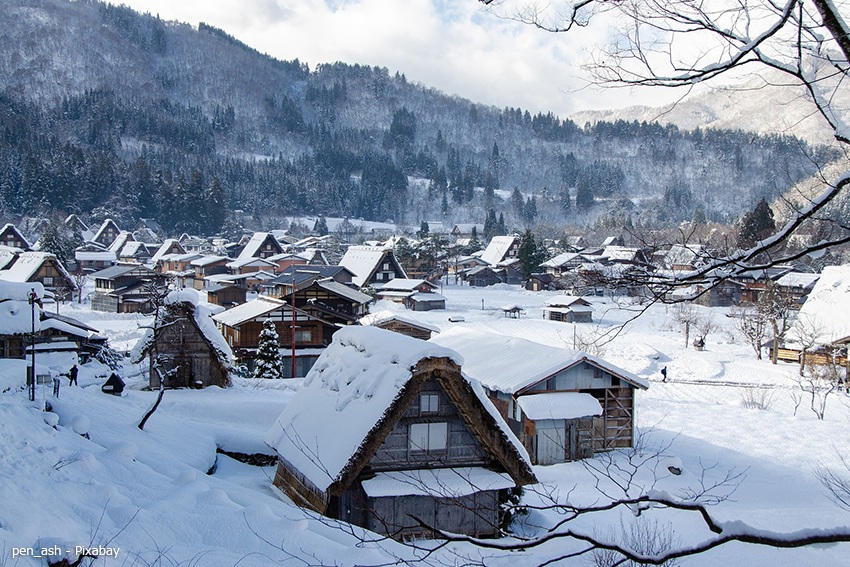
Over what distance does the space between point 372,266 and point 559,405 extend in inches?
1486

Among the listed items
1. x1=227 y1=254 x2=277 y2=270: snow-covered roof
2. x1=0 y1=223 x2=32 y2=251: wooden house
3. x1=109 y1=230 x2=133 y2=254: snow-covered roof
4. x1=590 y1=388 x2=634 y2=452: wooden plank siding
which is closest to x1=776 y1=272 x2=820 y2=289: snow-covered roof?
x1=590 y1=388 x2=634 y2=452: wooden plank siding

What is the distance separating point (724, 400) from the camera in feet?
84.4

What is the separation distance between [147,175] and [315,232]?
25.9m

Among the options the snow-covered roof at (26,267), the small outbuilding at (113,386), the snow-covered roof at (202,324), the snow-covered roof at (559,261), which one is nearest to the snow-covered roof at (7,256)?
the snow-covered roof at (26,267)

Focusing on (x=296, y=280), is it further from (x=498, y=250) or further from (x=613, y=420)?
(x=498, y=250)

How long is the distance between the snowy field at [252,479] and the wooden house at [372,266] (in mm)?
29784

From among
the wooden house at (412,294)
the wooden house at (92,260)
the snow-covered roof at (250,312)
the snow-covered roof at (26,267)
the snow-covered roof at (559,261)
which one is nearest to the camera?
the snow-covered roof at (250,312)

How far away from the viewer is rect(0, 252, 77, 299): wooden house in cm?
4038

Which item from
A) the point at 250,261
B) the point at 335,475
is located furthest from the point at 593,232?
the point at 335,475

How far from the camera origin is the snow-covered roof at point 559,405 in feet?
54.4

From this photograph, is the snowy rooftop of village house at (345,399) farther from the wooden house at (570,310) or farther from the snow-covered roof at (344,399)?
the wooden house at (570,310)

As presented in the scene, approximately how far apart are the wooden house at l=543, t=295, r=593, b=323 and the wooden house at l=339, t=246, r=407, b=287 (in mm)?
14072

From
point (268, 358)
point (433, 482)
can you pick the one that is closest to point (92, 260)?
point (268, 358)

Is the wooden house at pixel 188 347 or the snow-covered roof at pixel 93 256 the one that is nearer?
the wooden house at pixel 188 347
